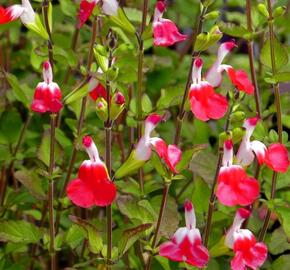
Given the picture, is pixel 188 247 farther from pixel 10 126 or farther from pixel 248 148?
pixel 10 126

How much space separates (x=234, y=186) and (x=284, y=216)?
0.61 ft

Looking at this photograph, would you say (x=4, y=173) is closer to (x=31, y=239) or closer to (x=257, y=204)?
(x=31, y=239)

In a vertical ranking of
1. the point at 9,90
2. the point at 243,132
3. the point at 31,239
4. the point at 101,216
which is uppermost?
the point at 243,132

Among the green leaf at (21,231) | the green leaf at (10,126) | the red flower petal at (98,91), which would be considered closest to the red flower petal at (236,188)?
the red flower petal at (98,91)

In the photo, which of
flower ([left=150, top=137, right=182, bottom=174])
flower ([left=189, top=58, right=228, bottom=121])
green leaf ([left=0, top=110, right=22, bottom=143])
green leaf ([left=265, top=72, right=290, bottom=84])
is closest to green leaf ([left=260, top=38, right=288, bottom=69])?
green leaf ([left=265, top=72, right=290, bottom=84])

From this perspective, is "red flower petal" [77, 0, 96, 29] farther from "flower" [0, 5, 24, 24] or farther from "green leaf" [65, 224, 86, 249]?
"green leaf" [65, 224, 86, 249]

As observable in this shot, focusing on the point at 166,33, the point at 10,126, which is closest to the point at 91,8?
the point at 166,33

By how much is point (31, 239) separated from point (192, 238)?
0.31 meters

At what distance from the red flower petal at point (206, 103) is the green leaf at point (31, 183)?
1.14 feet

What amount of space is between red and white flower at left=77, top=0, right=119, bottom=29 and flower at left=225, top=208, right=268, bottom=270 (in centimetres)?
33

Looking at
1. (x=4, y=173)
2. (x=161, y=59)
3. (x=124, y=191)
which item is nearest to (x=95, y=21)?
(x=124, y=191)

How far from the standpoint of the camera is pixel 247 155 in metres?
1.05

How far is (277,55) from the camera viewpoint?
1.18 m

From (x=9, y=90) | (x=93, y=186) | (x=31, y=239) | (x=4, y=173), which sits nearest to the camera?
(x=93, y=186)
